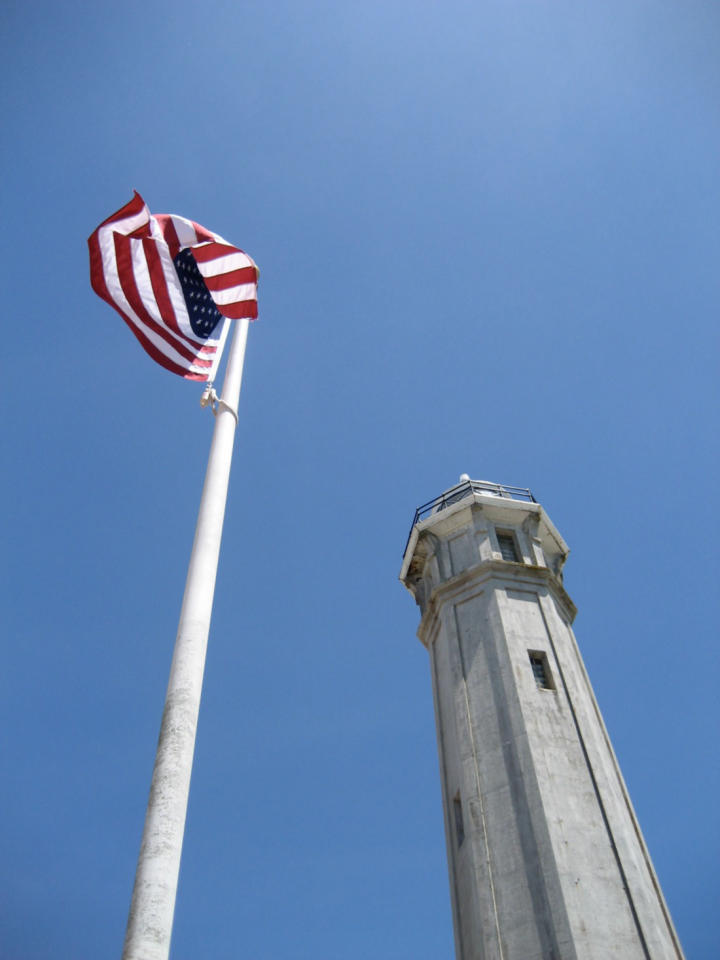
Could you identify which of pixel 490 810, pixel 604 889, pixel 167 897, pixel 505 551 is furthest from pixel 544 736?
pixel 167 897

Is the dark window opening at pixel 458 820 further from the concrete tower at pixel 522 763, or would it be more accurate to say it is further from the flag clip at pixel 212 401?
the flag clip at pixel 212 401

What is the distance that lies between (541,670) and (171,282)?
1919 centimetres

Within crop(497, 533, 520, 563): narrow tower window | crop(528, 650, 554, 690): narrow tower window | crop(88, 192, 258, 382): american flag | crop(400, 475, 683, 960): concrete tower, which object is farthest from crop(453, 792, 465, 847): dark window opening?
crop(88, 192, 258, 382): american flag

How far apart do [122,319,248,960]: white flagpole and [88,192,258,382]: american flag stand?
2661mm

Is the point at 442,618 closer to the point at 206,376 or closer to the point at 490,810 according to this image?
the point at 490,810

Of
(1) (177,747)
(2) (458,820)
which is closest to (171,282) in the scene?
(1) (177,747)

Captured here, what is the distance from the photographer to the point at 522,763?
2503 centimetres

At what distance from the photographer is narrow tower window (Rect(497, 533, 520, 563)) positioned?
3362 centimetres

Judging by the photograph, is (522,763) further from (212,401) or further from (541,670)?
(212,401)

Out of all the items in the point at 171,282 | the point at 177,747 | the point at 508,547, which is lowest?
the point at 177,747

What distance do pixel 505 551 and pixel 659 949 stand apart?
1588 cm

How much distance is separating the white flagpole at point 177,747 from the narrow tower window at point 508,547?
20583 mm

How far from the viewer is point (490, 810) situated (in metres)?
24.8

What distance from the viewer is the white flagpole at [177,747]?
974cm
